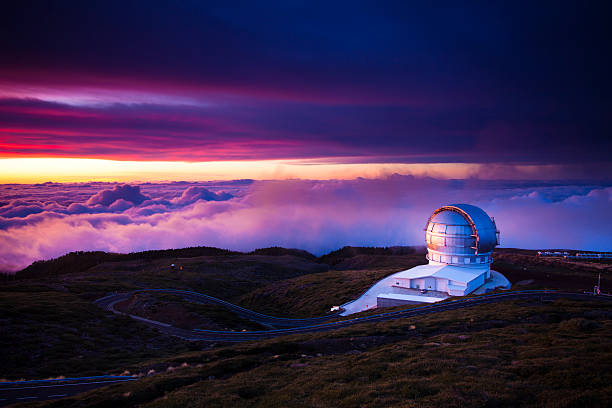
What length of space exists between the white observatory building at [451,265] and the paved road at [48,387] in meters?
40.4

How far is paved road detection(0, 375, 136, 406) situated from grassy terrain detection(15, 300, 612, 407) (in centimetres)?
282

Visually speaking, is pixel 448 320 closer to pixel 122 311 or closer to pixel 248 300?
pixel 122 311

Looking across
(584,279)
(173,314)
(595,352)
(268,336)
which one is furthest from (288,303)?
(595,352)

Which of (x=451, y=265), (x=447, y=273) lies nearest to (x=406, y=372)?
(x=447, y=273)

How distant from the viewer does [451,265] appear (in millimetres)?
63281

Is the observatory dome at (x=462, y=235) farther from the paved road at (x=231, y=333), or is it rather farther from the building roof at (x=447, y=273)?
the paved road at (x=231, y=333)

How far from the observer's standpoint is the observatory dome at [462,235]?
2432 inches

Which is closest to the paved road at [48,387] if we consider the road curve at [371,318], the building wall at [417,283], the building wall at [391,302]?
the road curve at [371,318]

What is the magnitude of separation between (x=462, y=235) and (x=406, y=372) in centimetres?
5048

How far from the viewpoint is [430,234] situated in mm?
66500

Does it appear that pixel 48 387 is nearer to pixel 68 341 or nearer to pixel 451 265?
pixel 68 341

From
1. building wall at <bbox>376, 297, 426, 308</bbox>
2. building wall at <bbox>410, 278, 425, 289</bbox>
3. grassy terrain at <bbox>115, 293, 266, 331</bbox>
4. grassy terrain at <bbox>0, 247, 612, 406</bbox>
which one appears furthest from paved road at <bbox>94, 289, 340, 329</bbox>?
building wall at <bbox>410, 278, 425, 289</bbox>

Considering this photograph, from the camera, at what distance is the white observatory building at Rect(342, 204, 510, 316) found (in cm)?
5762

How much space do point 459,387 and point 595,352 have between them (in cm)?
861
